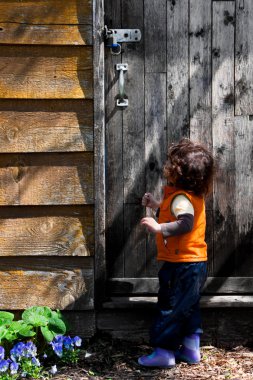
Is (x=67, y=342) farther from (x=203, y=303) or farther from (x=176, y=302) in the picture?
(x=203, y=303)

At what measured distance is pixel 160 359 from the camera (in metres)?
3.72

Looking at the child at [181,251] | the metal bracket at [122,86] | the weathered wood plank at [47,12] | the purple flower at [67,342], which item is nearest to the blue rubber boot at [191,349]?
the child at [181,251]

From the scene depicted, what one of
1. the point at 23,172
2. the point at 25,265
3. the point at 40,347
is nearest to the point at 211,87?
the point at 23,172

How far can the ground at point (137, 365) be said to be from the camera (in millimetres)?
3658

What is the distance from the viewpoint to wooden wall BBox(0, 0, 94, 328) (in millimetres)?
3740

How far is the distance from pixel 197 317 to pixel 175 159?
34.5 inches

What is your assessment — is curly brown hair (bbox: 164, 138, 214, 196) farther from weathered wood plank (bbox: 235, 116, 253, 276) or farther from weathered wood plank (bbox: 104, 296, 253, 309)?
weathered wood plank (bbox: 104, 296, 253, 309)

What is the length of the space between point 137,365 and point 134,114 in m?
1.40

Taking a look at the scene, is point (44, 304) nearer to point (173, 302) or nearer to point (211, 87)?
point (173, 302)

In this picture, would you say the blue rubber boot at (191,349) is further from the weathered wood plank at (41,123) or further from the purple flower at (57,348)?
the weathered wood plank at (41,123)

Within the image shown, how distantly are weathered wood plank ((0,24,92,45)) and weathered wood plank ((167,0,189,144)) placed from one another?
51cm

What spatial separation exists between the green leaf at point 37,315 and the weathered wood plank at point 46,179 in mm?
579

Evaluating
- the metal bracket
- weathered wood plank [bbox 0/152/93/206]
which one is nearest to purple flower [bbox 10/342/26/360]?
weathered wood plank [bbox 0/152/93/206]

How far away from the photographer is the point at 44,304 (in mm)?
3912
